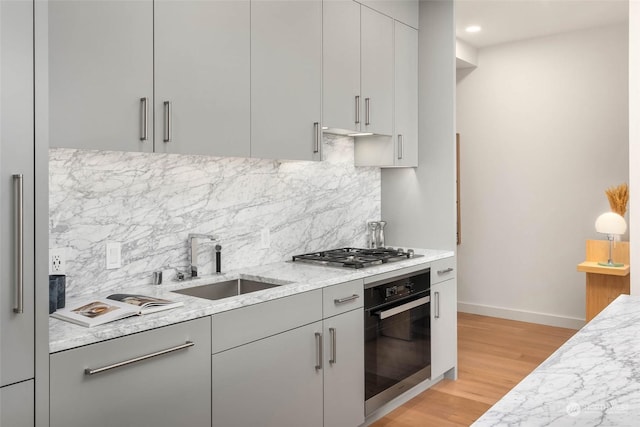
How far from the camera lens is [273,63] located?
256 cm

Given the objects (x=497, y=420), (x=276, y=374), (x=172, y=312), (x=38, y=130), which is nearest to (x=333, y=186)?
(x=276, y=374)

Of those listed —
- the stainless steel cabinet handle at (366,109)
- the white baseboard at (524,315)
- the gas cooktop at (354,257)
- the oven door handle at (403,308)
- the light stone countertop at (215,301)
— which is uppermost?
the stainless steel cabinet handle at (366,109)

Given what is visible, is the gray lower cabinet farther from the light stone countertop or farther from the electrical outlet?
the electrical outlet

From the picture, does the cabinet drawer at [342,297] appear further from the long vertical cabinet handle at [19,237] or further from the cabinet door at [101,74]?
the long vertical cabinet handle at [19,237]

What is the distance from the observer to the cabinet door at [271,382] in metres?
2.07

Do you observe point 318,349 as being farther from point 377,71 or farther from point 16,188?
point 377,71

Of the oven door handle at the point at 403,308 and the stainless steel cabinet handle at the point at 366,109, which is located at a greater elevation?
the stainless steel cabinet handle at the point at 366,109

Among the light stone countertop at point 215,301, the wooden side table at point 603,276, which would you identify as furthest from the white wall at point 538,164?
the light stone countertop at point 215,301

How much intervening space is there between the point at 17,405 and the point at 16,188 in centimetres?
60

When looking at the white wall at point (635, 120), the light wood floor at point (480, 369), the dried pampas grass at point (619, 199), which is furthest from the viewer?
the dried pampas grass at point (619, 199)

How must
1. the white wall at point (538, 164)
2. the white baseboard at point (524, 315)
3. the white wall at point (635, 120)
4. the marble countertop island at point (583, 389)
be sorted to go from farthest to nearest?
1. the white baseboard at point (524, 315)
2. the white wall at point (538, 164)
3. the white wall at point (635, 120)
4. the marble countertop island at point (583, 389)

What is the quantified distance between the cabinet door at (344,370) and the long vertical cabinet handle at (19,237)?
146cm

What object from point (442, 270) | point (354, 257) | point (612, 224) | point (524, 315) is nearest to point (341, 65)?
point (354, 257)

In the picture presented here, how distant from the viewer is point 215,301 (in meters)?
2.06
